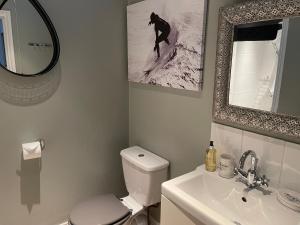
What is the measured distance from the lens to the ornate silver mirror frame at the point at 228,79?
1033 millimetres

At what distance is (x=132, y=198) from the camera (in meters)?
1.84

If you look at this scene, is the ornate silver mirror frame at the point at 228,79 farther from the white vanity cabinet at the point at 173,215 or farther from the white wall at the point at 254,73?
the white vanity cabinet at the point at 173,215

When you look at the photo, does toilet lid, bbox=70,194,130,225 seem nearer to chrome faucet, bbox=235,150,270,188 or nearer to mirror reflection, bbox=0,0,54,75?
chrome faucet, bbox=235,150,270,188

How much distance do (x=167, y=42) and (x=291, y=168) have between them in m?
1.02

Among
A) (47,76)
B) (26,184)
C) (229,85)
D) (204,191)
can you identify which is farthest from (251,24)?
(26,184)

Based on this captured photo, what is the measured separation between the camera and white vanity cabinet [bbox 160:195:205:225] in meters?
1.08

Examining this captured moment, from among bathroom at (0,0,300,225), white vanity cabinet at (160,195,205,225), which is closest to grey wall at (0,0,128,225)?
bathroom at (0,0,300,225)

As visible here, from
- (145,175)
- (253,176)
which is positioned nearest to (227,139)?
(253,176)

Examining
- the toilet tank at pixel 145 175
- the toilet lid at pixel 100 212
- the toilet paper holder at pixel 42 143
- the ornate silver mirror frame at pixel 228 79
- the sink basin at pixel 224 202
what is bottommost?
the toilet lid at pixel 100 212

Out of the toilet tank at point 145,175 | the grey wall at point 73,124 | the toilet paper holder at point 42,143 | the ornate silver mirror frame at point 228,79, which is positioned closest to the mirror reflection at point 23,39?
the grey wall at point 73,124

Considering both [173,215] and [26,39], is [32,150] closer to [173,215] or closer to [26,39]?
[26,39]

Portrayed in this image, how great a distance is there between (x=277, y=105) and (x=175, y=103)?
67 centimetres

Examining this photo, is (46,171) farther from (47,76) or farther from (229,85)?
(229,85)

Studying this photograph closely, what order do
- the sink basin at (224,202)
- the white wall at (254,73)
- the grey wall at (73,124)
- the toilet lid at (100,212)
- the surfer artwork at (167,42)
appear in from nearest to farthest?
the sink basin at (224,202)
the white wall at (254,73)
the surfer artwork at (167,42)
the toilet lid at (100,212)
the grey wall at (73,124)
